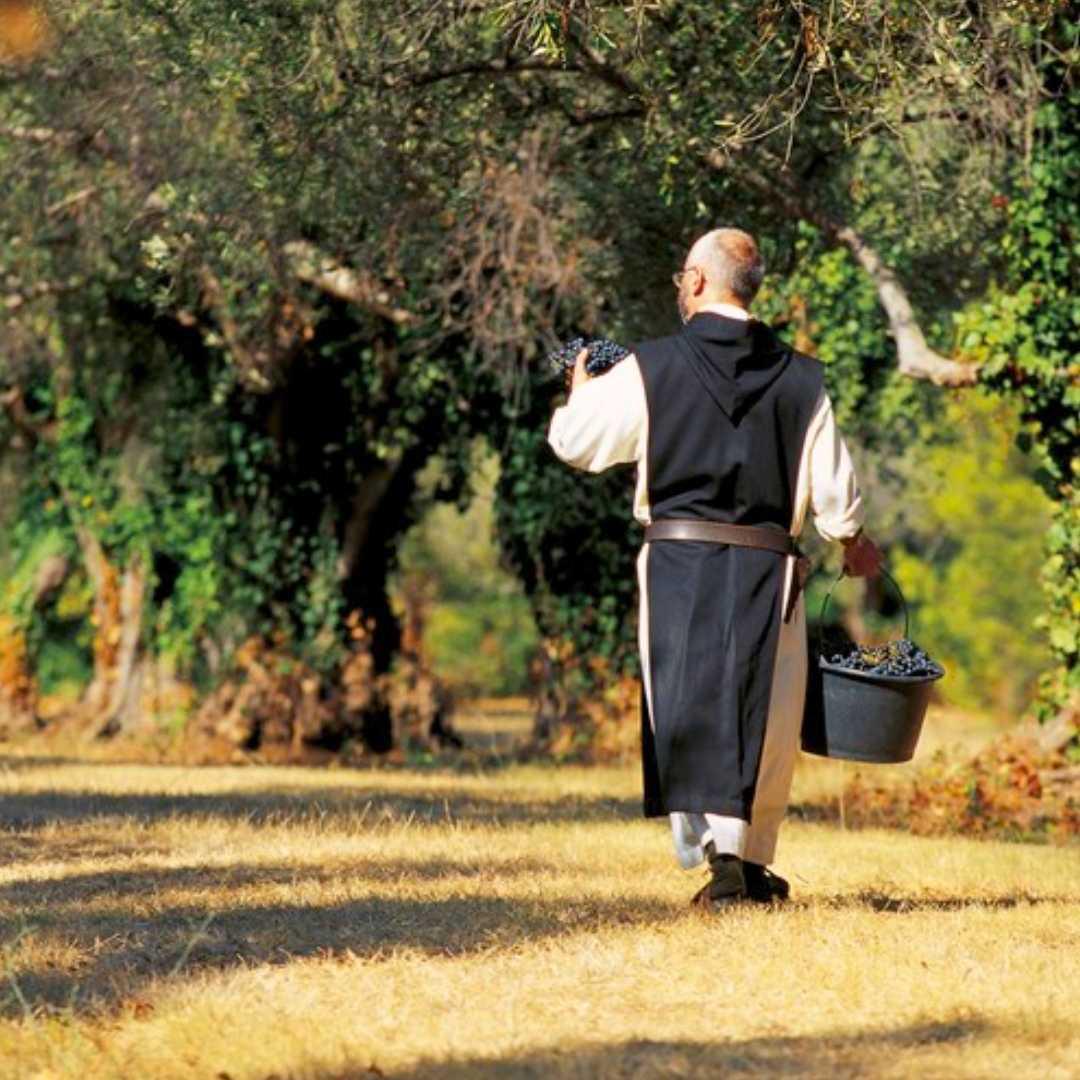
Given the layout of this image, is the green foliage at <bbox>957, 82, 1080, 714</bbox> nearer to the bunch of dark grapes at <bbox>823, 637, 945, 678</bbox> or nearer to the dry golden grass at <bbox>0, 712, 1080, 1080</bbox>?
the dry golden grass at <bbox>0, 712, 1080, 1080</bbox>

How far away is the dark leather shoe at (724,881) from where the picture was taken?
7.77 meters

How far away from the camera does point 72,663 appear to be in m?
27.1

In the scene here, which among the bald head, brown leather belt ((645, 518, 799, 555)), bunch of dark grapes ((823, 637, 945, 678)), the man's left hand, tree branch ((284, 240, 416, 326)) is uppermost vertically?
tree branch ((284, 240, 416, 326))

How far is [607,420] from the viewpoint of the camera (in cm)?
771

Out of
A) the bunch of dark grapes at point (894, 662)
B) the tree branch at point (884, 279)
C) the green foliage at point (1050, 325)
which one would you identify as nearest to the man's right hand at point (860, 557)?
the bunch of dark grapes at point (894, 662)

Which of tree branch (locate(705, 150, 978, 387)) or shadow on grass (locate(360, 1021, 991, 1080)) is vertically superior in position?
tree branch (locate(705, 150, 978, 387))

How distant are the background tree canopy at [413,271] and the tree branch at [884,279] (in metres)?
0.02

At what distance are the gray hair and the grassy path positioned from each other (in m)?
Answer: 2.09

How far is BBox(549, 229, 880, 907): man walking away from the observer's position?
25.2ft

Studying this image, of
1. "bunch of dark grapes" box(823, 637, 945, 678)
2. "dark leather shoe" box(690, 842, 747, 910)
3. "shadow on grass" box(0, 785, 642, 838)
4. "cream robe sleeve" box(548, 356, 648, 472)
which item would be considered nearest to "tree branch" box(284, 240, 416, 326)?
"shadow on grass" box(0, 785, 642, 838)

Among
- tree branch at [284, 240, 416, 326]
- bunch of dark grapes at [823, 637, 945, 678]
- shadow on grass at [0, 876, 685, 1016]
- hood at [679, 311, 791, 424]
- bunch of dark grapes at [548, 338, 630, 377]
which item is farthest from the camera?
tree branch at [284, 240, 416, 326]

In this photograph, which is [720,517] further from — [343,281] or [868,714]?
[343,281]

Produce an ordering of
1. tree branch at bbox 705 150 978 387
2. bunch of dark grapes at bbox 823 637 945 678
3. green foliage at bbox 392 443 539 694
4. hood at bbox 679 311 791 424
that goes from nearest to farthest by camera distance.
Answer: hood at bbox 679 311 791 424 → bunch of dark grapes at bbox 823 637 945 678 → tree branch at bbox 705 150 978 387 → green foliage at bbox 392 443 539 694

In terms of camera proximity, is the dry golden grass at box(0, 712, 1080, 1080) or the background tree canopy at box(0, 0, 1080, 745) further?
the background tree canopy at box(0, 0, 1080, 745)
